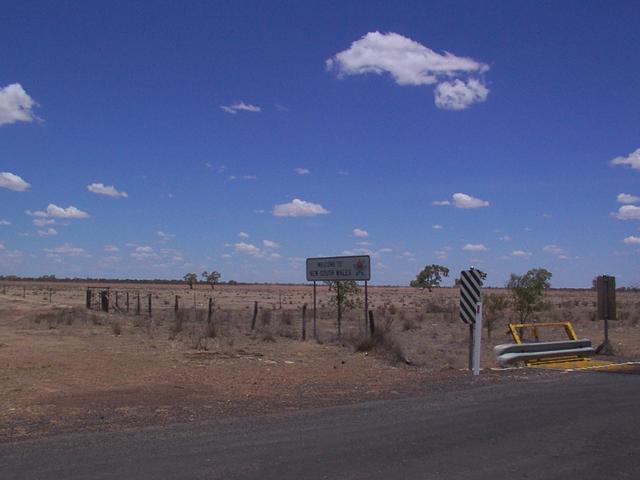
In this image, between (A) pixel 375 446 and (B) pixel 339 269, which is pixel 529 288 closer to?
(B) pixel 339 269

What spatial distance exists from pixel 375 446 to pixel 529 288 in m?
A: 26.3

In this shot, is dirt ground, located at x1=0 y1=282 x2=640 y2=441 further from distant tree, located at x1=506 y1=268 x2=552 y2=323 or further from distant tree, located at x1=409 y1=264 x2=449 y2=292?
distant tree, located at x1=409 y1=264 x2=449 y2=292

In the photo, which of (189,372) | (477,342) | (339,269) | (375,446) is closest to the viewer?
(375,446)

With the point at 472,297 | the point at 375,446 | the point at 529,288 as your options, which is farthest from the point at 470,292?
the point at 529,288

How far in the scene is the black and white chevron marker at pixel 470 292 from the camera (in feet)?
60.7

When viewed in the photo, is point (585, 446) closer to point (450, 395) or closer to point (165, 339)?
point (450, 395)

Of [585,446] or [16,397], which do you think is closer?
[585,446]

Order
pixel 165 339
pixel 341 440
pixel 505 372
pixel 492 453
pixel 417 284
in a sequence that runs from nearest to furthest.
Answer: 1. pixel 492 453
2. pixel 341 440
3. pixel 505 372
4. pixel 165 339
5. pixel 417 284

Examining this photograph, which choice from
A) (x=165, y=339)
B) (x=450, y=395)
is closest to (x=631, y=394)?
(x=450, y=395)

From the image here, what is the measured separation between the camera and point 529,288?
111ft

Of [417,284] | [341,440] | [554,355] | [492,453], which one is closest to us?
[492,453]

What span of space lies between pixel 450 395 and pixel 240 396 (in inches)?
155

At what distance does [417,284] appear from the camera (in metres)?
109

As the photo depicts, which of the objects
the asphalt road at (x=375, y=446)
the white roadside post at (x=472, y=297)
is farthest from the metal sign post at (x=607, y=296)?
the asphalt road at (x=375, y=446)
